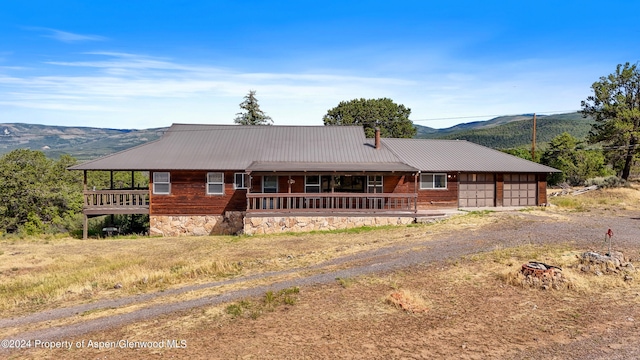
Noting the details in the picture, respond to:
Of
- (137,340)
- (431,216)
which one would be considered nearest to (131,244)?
(137,340)

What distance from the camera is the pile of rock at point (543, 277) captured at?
401 inches

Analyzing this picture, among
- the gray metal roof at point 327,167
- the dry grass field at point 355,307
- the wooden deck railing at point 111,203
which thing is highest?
the gray metal roof at point 327,167

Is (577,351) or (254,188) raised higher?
(254,188)

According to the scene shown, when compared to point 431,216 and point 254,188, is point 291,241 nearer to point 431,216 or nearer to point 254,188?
point 254,188

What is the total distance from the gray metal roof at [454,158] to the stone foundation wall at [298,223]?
19.9 feet

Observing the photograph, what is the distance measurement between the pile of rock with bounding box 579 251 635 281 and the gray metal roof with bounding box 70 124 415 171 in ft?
37.2

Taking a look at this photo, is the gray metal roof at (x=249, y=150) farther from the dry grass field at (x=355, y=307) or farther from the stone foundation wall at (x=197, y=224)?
the dry grass field at (x=355, y=307)

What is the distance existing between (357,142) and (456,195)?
6942 mm

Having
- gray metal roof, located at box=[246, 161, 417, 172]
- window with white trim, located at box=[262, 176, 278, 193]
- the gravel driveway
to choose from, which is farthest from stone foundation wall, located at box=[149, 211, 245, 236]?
the gravel driveway

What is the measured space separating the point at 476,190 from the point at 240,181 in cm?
1460

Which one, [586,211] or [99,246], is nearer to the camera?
[99,246]

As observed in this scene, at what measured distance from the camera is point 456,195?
25.9 meters

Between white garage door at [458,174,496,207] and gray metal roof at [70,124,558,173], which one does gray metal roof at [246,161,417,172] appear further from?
white garage door at [458,174,496,207]

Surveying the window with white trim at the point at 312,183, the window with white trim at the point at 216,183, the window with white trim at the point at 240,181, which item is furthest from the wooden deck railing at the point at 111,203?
the window with white trim at the point at 312,183
